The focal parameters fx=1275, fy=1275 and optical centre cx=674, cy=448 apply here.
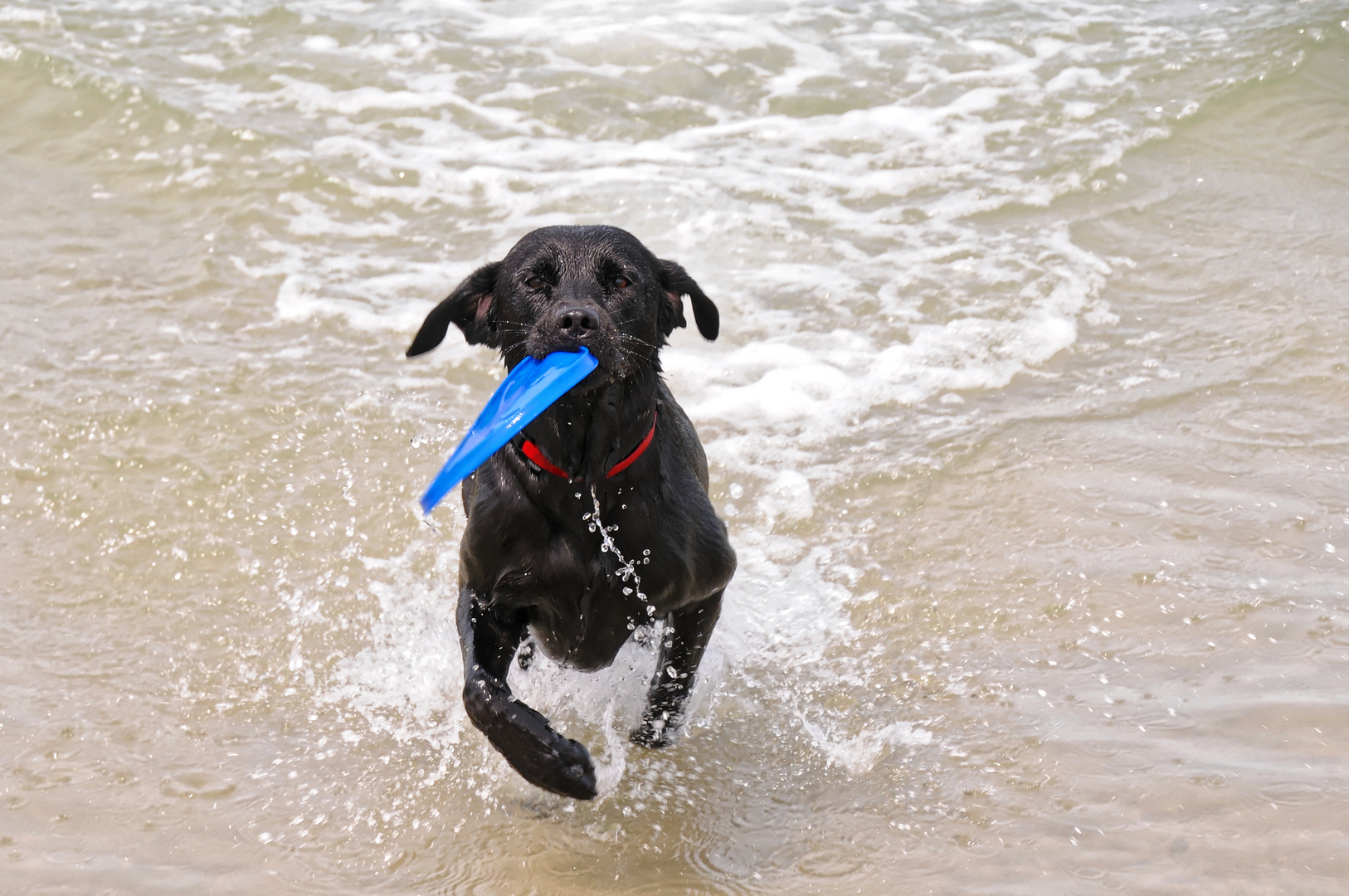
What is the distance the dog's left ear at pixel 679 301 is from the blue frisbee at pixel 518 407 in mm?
646

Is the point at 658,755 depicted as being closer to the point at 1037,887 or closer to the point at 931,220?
the point at 1037,887

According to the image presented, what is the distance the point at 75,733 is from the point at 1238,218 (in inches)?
286

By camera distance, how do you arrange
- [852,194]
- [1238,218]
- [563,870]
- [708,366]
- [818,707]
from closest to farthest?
[563,870] → [818,707] → [708,366] → [1238,218] → [852,194]

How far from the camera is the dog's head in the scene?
3.64 metres

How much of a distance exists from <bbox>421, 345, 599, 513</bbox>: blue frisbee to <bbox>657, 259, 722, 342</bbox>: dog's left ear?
65 cm

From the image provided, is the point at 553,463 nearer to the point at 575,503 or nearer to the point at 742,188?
the point at 575,503

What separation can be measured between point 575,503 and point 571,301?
1.95ft

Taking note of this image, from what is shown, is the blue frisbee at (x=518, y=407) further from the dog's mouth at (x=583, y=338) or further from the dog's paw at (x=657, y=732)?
the dog's paw at (x=657, y=732)

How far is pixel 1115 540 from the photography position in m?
5.26

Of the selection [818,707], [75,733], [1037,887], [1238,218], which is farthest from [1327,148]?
[75,733]

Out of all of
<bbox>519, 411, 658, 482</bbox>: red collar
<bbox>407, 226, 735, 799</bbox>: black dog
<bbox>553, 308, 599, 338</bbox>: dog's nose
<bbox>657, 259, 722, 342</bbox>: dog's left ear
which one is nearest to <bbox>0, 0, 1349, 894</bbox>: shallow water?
<bbox>407, 226, 735, 799</bbox>: black dog

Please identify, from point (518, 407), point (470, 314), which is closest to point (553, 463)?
point (518, 407)

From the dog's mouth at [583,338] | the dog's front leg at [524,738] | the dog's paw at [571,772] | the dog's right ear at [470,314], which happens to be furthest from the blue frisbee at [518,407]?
the dog's paw at [571,772]

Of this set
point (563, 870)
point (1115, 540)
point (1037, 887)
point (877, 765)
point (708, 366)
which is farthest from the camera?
point (708, 366)
